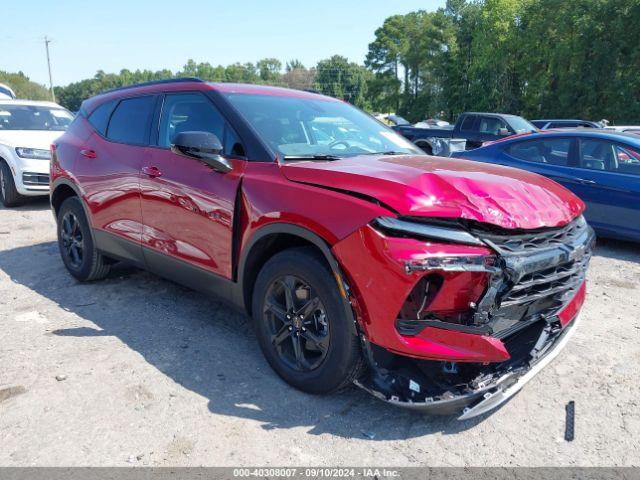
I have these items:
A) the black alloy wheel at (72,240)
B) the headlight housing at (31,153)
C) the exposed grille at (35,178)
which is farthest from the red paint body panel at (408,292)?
the headlight housing at (31,153)

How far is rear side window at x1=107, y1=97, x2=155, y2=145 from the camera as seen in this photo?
422 centimetres

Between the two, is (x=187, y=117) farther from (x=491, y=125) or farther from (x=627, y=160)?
(x=491, y=125)

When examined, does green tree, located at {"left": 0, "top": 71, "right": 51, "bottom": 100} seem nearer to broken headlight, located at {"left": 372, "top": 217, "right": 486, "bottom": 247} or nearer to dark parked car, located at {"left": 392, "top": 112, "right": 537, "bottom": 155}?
dark parked car, located at {"left": 392, "top": 112, "right": 537, "bottom": 155}

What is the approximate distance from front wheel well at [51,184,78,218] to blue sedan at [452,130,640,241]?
5882mm

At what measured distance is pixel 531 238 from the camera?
2648 millimetres

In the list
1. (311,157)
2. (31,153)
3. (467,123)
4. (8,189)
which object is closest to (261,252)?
(311,157)

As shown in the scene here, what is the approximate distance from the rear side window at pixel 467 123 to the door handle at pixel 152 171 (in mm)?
13307

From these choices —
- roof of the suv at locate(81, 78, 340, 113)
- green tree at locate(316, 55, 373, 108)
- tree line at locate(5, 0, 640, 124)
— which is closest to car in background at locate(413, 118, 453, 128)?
tree line at locate(5, 0, 640, 124)

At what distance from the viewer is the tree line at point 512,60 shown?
2811cm

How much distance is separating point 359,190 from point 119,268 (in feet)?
12.6

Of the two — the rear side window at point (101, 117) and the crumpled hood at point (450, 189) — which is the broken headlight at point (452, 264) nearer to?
the crumpled hood at point (450, 189)

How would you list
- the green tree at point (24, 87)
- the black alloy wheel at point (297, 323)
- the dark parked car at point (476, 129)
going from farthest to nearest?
1. the green tree at point (24, 87)
2. the dark parked car at point (476, 129)
3. the black alloy wheel at point (297, 323)

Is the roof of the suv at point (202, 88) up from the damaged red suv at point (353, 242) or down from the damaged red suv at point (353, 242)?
up

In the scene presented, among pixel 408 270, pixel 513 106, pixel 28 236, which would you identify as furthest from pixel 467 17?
pixel 408 270
